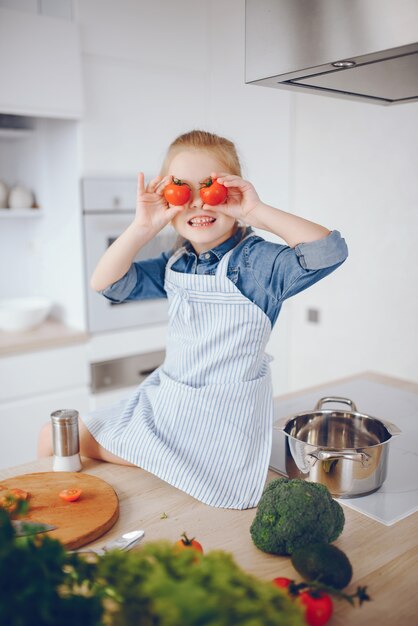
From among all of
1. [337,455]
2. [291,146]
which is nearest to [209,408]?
[337,455]

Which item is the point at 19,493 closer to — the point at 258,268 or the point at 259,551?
the point at 259,551

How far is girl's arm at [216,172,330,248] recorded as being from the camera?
1.07m

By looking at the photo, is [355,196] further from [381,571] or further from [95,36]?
[381,571]

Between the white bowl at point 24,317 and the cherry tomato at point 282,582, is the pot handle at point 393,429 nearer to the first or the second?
the cherry tomato at point 282,582

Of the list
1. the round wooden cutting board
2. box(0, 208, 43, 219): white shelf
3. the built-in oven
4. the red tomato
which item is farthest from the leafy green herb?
box(0, 208, 43, 219): white shelf

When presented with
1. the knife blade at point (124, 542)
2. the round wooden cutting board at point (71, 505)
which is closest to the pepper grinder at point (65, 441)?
the round wooden cutting board at point (71, 505)

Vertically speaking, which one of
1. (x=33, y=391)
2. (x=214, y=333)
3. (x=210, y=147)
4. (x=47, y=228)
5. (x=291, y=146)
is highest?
(x=291, y=146)

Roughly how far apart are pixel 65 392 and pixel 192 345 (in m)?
1.30

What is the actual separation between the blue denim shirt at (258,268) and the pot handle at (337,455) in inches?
12.2

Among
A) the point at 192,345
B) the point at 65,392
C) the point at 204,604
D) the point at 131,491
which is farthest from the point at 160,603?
the point at 65,392

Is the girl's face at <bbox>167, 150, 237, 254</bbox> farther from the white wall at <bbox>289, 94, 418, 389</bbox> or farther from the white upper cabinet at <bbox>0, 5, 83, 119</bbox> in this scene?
the white wall at <bbox>289, 94, 418, 389</bbox>

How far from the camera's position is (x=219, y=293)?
3.79ft

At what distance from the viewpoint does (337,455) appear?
962 mm

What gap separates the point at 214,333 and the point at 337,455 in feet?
1.08
